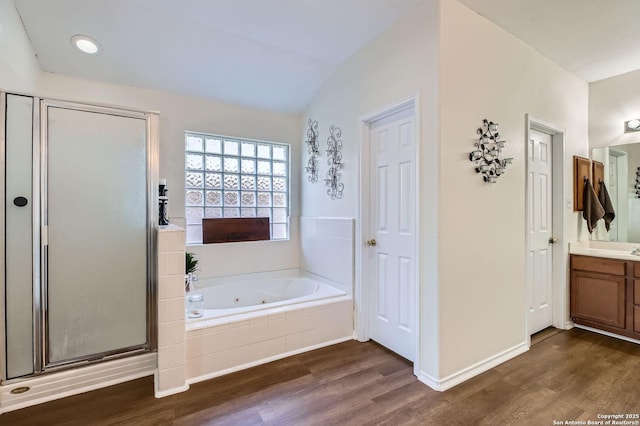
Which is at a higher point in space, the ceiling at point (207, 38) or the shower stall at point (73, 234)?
the ceiling at point (207, 38)

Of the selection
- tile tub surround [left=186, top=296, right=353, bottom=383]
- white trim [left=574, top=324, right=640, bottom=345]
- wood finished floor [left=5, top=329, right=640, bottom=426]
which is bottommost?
wood finished floor [left=5, top=329, right=640, bottom=426]

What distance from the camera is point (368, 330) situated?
2.73 metres

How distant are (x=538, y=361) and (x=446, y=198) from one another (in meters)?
1.57

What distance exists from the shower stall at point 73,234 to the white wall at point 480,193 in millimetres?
2107

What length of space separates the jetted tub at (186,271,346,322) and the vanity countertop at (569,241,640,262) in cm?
245

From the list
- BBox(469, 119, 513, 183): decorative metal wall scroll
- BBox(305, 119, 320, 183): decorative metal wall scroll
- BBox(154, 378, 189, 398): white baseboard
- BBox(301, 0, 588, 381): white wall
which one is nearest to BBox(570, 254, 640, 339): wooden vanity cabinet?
BBox(301, 0, 588, 381): white wall

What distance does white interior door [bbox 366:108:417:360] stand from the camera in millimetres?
2338

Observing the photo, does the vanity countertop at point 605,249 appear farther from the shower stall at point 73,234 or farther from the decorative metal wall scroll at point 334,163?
the shower stall at point 73,234

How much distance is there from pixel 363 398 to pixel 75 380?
1881 mm

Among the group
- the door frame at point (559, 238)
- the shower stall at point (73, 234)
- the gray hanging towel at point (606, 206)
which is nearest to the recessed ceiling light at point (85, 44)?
the shower stall at point (73, 234)

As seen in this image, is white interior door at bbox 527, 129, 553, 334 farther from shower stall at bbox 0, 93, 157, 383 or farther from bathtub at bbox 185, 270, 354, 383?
shower stall at bbox 0, 93, 157, 383

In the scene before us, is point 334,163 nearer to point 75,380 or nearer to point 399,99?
point 399,99

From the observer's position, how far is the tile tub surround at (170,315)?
6.27 ft

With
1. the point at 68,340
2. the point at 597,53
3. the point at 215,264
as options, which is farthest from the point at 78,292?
the point at 597,53
